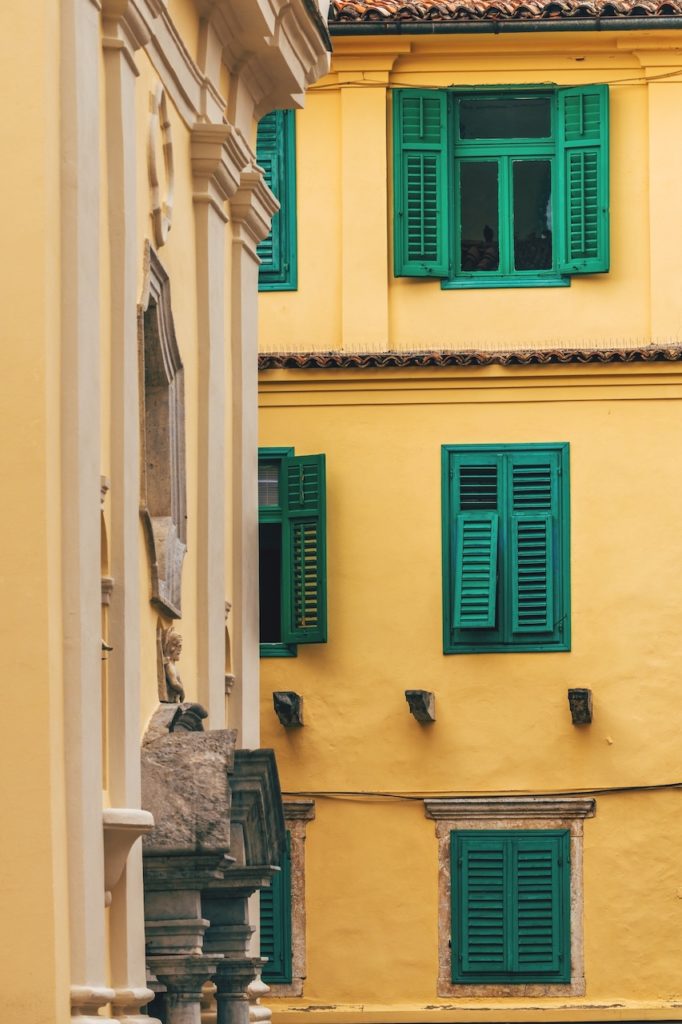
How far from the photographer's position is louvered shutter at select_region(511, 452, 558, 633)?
27.0m

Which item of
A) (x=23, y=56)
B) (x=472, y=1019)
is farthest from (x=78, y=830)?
(x=472, y=1019)

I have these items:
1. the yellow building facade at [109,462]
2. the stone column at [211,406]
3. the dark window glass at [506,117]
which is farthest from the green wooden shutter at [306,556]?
the stone column at [211,406]

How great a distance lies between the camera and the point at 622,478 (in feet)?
89.2

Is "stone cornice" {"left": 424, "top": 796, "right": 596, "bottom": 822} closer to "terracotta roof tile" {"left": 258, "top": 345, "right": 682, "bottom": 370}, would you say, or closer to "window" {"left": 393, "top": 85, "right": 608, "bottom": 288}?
"terracotta roof tile" {"left": 258, "top": 345, "right": 682, "bottom": 370}

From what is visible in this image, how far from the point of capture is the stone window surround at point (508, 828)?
2669 centimetres

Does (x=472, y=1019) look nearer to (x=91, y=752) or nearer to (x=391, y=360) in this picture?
(x=391, y=360)

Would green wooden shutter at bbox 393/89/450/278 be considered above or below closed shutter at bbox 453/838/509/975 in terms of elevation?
above

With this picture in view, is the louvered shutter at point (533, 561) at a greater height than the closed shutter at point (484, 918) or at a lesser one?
greater

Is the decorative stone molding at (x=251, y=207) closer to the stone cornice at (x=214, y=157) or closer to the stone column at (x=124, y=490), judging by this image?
the stone cornice at (x=214, y=157)

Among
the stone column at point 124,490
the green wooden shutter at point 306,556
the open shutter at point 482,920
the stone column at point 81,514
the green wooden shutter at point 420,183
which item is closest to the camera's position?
the stone column at point 81,514

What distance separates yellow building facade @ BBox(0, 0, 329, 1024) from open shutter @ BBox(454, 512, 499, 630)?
6.93 metres


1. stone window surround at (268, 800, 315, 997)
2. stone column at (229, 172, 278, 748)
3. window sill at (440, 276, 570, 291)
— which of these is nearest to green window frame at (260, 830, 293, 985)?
stone window surround at (268, 800, 315, 997)

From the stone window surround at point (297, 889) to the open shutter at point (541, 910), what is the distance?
1.78 m

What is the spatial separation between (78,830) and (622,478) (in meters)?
13.3
